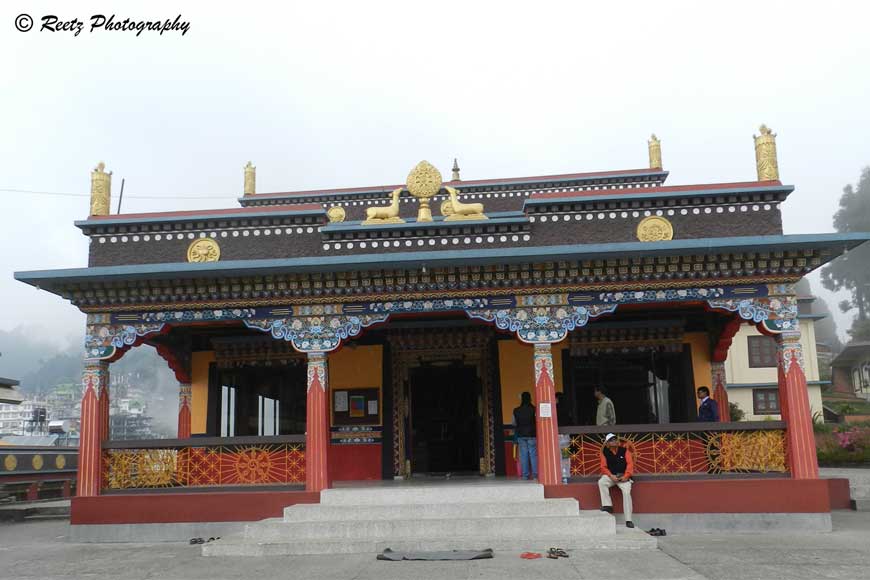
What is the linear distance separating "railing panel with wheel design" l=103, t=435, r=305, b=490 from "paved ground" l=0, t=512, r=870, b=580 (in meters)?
1.43

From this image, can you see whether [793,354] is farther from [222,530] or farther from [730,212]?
[222,530]

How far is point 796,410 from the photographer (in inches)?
446

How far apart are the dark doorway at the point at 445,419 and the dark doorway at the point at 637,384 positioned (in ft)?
6.86

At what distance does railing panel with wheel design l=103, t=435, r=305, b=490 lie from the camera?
1205cm

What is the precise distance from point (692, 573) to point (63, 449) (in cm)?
2027

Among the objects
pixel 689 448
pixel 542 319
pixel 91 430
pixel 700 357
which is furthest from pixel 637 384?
pixel 91 430

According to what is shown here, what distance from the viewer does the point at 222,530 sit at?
38.1 feet

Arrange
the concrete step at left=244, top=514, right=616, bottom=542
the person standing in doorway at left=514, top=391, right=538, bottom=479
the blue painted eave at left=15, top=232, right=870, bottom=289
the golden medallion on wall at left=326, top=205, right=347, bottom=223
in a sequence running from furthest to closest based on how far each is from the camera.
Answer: the golden medallion on wall at left=326, top=205, right=347, bottom=223, the person standing in doorway at left=514, top=391, right=538, bottom=479, the blue painted eave at left=15, top=232, right=870, bottom=289, the concrete step at left=244, top=514, right=616, bottom=542

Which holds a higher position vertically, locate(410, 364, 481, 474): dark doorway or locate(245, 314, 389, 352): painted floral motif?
locate(245, 314, 389, 352): painted floral motif

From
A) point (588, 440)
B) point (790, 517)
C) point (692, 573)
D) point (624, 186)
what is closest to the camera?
point (692, 573)

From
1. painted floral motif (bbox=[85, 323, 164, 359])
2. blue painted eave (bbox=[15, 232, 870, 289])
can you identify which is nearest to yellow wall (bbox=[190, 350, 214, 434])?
painted floral motif (bbox=[85, 323, 164, 359])

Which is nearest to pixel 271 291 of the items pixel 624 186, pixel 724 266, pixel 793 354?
pixel 724 266

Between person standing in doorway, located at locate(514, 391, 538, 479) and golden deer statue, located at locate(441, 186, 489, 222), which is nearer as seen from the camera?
person standing in doorway, located at locate(514, 391, 538, 479)

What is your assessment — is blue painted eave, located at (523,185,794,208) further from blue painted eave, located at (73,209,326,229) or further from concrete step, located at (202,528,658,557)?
concrete step, located at (202,528,658,557)
